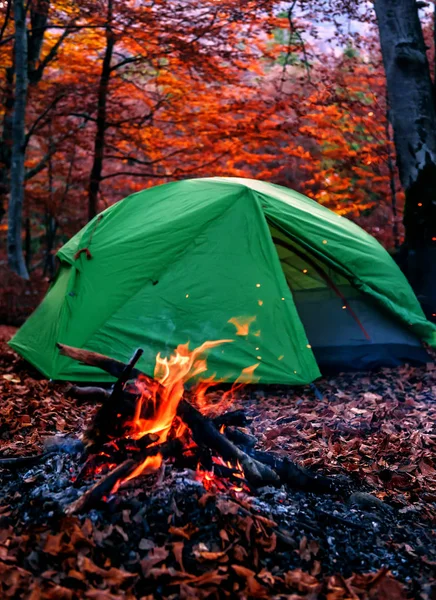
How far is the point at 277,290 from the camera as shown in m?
5.43

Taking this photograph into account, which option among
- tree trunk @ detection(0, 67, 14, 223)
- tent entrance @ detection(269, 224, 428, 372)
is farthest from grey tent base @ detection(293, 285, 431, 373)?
tree trunk @ detection(0, 67, 14, 223)

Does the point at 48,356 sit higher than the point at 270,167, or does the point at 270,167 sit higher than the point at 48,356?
the point at 270,167

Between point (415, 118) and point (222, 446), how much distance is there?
19.2 feet

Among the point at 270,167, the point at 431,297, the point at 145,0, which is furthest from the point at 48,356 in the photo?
the point at 270,167

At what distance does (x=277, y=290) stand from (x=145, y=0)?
23.8 ft

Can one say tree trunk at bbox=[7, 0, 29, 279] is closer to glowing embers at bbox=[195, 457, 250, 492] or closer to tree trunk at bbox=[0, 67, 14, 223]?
tree trunk at bbox=[0, 67, 14, 223]

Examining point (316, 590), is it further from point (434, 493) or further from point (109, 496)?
point (434, 493)

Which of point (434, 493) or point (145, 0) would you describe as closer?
point (434, 493)

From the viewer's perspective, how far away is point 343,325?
20.9ft

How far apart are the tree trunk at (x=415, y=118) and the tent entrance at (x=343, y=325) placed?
3.81ft

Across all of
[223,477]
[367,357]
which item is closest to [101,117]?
[367,357]

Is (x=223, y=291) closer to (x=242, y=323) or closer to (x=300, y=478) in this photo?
(x=242, y=323)

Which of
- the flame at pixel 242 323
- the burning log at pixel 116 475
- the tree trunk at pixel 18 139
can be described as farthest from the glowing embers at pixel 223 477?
the tree trunk at pixel 18 139

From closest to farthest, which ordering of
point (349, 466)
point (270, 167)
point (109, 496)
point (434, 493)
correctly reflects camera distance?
point (109, 496)
point (434, 493)
point (349, 466)
point (270, 167)
